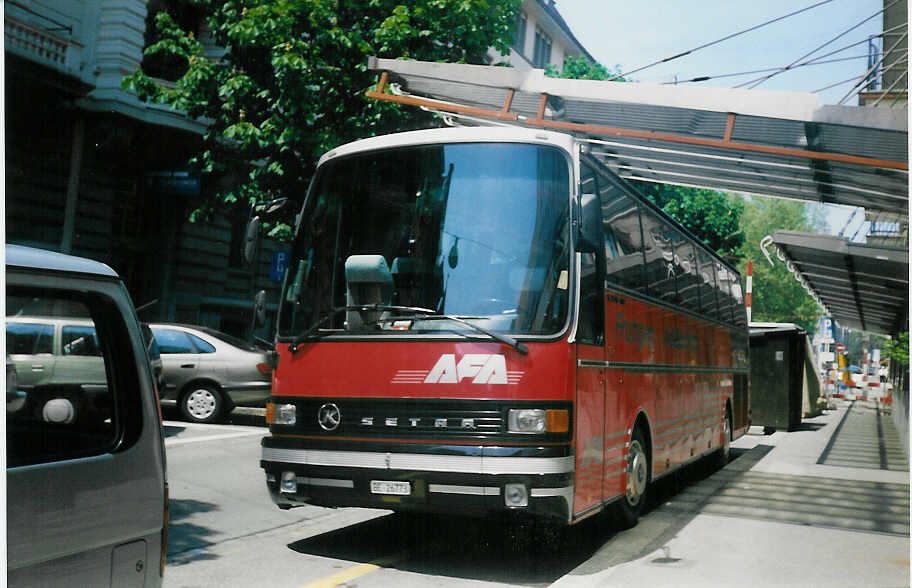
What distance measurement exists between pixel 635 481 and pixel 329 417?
2961 millimetres

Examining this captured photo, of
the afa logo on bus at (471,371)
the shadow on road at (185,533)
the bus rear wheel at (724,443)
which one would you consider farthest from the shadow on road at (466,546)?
the bus rear wheel at (724,443)

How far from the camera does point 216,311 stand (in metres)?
23.9

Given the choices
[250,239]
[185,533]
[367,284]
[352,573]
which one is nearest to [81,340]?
[367,284]

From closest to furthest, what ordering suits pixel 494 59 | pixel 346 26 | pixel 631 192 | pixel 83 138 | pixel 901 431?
pixel 631 192
pixel 83 138
pixel 346 26
pixel 494 59
pixel 901 431

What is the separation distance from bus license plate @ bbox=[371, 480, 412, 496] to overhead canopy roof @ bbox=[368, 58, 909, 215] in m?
4.10

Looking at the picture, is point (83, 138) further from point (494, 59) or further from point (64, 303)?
point (64, 303)

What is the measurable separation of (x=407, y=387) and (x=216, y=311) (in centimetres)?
1867

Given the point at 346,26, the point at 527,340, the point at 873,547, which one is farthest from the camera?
the point at 346,26

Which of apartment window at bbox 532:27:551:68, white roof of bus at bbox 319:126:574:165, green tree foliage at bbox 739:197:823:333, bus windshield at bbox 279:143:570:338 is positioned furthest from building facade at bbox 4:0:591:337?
green tree foliage at bbox 739:197:823:333

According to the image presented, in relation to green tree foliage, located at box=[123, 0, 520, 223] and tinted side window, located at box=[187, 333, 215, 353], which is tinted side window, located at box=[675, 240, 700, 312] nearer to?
green tree foliage, located at box=[123, 0, 520, 223]

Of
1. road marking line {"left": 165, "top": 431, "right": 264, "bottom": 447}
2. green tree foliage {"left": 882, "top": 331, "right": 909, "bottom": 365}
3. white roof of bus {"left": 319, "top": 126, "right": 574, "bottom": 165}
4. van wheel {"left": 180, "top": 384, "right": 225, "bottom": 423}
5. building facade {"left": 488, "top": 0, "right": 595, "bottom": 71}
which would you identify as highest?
building facade {"left": 488, "top": 0, "right": 595, "bottom": 71}

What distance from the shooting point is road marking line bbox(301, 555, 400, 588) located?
18.7 ft

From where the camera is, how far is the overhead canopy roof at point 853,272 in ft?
36.9

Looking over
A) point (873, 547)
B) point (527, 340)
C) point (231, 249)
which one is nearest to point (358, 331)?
point (527, 340)
